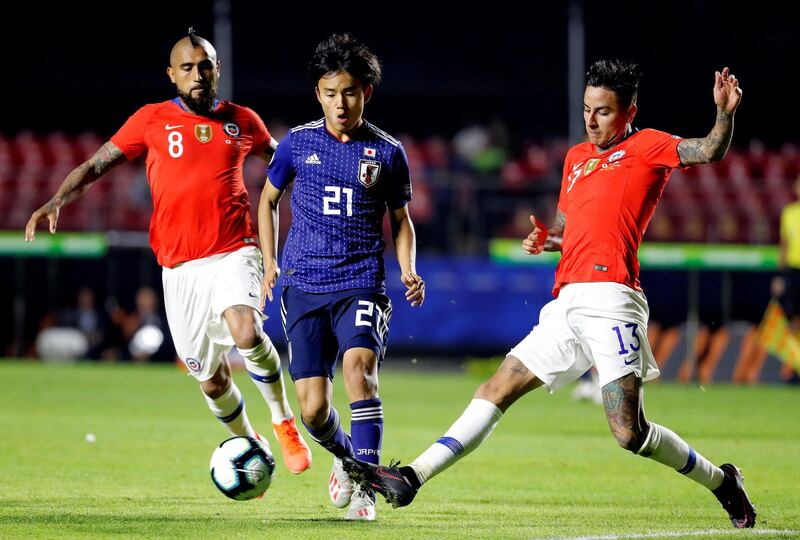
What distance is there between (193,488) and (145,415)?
5004mm

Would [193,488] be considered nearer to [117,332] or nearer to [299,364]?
[299,364]

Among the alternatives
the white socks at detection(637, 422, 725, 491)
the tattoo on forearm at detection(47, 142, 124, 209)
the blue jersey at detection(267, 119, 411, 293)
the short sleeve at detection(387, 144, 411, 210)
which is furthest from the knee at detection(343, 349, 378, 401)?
the tattoo on forearm at detection(47, 142, 124, 209)

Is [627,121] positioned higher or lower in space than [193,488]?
higher

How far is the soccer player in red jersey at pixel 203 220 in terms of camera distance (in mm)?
7867

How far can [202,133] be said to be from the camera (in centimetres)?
797

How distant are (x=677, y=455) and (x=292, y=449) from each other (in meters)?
2.46

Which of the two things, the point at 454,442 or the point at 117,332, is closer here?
the point at 454,442

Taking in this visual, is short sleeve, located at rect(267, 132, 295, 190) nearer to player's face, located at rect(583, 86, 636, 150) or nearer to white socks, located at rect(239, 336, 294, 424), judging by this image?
white socks, located at rect(239, 336, 294, 424)

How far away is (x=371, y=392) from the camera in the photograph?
6.76 metres

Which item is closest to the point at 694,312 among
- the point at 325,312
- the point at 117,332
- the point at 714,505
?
the point at 117,332

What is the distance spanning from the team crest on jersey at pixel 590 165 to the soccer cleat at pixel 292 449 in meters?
2.49

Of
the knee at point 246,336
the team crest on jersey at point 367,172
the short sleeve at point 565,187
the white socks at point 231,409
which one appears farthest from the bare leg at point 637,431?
the white socks at point 231,409

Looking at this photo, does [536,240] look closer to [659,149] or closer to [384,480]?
[659,149]

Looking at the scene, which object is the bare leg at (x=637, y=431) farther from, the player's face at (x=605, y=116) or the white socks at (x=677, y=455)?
the player's face at (x=605, y=116)
